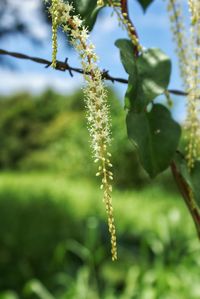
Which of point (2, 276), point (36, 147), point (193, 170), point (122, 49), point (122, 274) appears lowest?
point (36, 147)

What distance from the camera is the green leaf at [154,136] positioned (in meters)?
0.67

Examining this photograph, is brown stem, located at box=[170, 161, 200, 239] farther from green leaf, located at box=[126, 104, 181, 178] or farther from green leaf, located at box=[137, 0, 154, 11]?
green leaf, located at box=[137, 0, 154, 11]

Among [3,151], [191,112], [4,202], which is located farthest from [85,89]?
[3,151]

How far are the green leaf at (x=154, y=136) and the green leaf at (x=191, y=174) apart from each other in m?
0.05

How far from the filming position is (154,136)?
70 cm

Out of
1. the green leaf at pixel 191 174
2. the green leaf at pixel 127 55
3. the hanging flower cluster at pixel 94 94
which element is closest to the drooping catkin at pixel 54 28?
the hanging flower cluster at pixel 94 94

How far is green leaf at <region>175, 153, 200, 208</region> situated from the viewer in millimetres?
742

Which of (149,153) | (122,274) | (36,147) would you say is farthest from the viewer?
(36,147)

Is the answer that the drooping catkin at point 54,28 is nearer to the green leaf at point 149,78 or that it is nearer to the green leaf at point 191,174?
the green leaf at point 149,78

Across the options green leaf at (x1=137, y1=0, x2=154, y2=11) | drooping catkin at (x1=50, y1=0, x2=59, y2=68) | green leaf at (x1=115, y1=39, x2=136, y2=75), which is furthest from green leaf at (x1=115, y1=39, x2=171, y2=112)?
green leaf at (x1=137, y1=0, x2=154, y2=11)

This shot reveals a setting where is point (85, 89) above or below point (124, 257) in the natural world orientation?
above

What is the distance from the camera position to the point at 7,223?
6422 millimetres

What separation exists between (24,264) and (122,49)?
464 cm

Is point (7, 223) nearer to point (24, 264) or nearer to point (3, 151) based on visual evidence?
point (24, 264)
